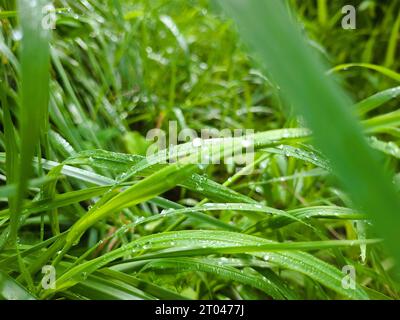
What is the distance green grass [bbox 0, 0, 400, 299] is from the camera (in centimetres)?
23

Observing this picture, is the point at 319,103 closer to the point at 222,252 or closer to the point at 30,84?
the point at 30,84

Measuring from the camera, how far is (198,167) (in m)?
0.49

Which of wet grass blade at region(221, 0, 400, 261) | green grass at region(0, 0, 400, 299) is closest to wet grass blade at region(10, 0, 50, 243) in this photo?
green grass at region(0, 0, 400, 299)

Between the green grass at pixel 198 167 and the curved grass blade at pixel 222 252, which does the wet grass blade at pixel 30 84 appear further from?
the curved grass blade at pixel 222 252

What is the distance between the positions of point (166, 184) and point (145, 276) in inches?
8.7

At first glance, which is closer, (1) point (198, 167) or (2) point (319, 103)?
(2) point (319, 103)

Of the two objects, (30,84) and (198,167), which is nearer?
(30,84)

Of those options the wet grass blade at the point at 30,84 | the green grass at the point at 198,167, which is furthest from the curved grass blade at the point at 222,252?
the wet grass blade at the point at 30,84

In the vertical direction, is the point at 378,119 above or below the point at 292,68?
above

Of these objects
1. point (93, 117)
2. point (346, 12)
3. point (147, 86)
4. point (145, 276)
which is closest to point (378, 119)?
point (145, 276)

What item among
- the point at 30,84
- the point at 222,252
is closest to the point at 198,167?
the point at 222,252

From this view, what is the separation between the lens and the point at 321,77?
0.23m

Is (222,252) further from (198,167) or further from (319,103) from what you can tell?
(319,103)

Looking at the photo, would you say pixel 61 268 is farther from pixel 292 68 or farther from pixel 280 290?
pixel 292 68
